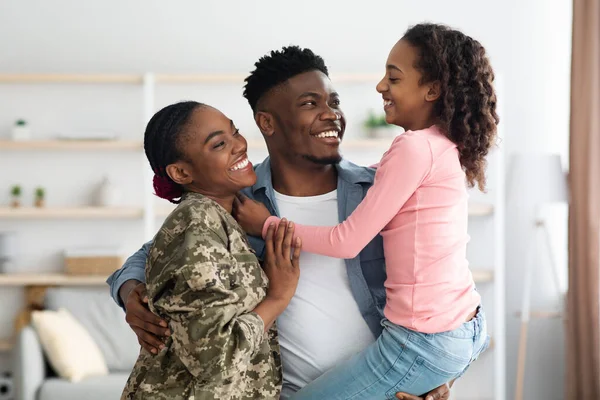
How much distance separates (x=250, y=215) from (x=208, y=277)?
1.06 feet

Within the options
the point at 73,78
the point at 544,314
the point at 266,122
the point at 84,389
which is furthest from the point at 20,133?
the point at 266,122

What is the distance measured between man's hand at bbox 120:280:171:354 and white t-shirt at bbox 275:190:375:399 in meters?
0.33

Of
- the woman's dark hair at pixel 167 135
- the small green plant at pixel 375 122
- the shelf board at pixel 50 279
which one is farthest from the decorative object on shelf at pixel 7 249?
the woman's dark hair at pixel 167 135

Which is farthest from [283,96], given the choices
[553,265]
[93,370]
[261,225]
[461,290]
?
[553,265]

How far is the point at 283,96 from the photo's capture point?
6.66 feet

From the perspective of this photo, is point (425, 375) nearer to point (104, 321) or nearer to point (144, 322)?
point (144, 322)

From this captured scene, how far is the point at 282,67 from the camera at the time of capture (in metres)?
2.05

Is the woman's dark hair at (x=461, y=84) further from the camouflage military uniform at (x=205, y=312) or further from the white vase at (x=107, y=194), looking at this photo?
the white vase at (x=107, y=194)

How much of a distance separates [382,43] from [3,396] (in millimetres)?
3121

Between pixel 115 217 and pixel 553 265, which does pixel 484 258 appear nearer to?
pixel 553 265

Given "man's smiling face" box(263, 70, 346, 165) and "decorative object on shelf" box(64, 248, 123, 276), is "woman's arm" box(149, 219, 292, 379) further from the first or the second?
"decorative object on shelf" box(64, 248, 123, 276)

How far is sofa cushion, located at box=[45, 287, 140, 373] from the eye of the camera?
15.8 feet

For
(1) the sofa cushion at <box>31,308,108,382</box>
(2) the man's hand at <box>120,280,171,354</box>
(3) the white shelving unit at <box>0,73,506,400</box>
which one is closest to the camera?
(2) the man's hand at <box>120,280,171,354</box>

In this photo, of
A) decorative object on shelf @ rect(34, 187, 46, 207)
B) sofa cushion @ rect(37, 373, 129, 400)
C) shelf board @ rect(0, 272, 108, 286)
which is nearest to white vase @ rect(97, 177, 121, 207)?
decorative object on shelf @ rect(34, 187, 46, 207)
